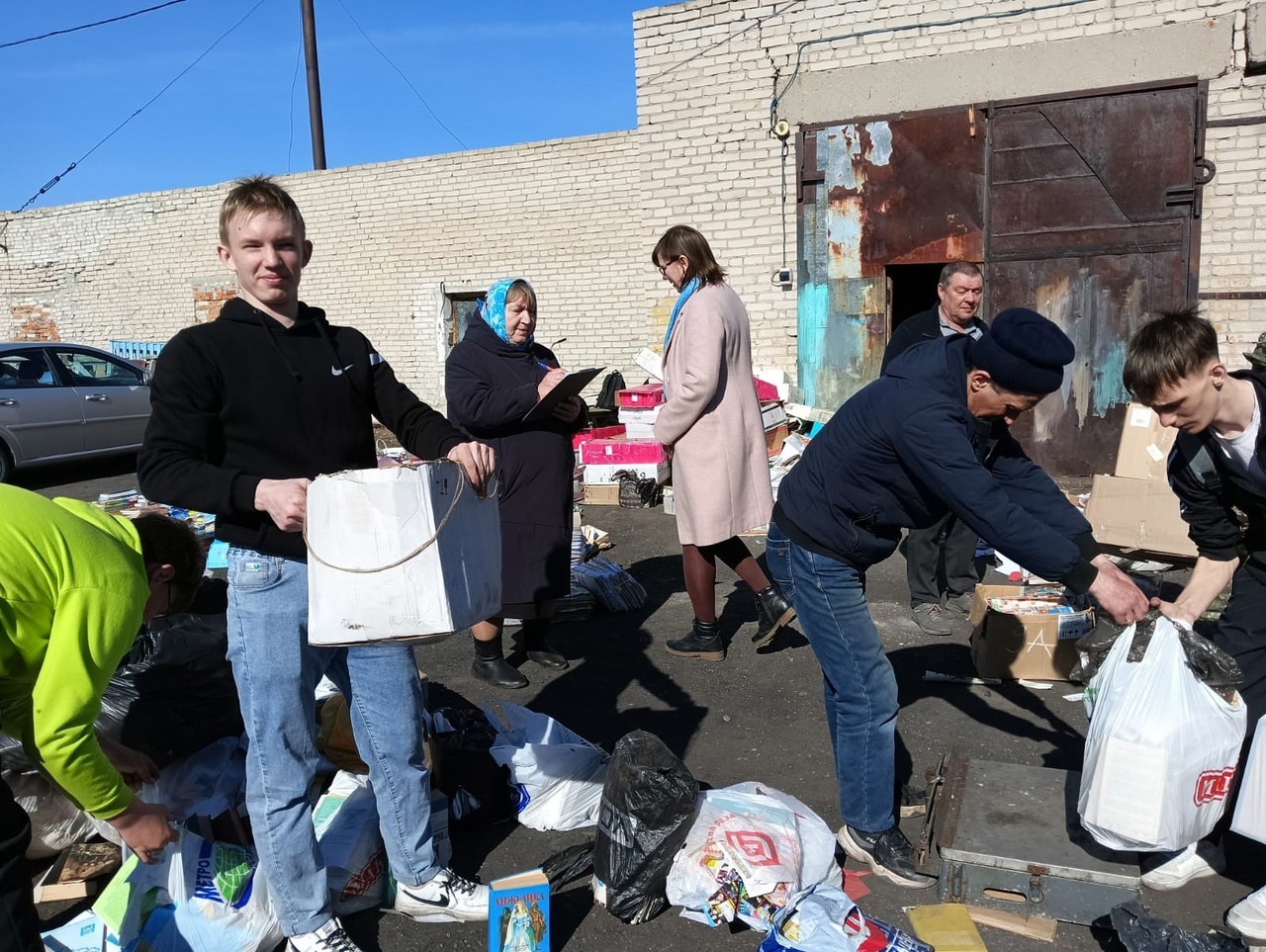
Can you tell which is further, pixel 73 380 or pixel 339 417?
pixel 73 380

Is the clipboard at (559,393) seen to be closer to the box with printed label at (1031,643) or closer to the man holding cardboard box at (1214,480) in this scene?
the box with printed label at (1031,643)

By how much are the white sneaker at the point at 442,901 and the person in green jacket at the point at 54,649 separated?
0.97 m

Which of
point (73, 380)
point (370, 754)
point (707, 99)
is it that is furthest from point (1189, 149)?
point (73, 380)

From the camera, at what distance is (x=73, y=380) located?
1081 cm

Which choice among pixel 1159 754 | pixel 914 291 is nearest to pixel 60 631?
pixel 1159 754

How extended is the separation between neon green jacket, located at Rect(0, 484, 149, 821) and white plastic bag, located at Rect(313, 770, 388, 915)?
0.95 m

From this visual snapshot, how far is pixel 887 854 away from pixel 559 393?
7.63 ft

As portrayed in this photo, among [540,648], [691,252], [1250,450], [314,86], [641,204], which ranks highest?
[314,86]

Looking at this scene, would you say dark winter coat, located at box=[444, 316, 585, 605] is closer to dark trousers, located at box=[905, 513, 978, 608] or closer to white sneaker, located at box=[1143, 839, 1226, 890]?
dark trousers, located at box=[905, 513, 978, 608]

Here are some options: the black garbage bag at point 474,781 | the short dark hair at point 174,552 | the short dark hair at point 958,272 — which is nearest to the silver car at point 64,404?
the black garbage bag at point 474,781

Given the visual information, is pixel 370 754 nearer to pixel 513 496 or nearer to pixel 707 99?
pixel 513 496

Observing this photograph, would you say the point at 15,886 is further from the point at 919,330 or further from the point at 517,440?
the point at 919,330

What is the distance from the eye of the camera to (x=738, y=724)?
4.02 metres

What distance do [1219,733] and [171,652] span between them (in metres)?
3.08
